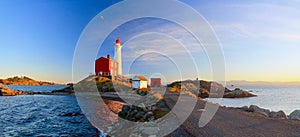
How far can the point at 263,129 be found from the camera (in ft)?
40.6

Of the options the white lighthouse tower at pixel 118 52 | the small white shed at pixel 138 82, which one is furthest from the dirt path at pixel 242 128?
the white lighthouse tower at pixel 118 52

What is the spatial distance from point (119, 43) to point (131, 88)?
17397 millimetres

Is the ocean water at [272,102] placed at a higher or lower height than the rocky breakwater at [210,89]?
lower

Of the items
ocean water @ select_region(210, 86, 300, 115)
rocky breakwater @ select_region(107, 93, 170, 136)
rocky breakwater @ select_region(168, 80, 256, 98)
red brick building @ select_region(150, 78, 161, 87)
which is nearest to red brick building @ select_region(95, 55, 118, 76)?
red brick building @ select_region(150, 78, 161, 87)

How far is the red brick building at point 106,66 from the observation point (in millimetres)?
59888

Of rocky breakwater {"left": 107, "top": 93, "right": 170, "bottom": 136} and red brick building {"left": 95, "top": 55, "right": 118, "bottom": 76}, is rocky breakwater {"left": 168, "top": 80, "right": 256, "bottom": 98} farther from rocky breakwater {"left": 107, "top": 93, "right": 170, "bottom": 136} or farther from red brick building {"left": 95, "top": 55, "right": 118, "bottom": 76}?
rocky breakwater {"left": 107, "top": 93, "right": 170, "bottom": 136}

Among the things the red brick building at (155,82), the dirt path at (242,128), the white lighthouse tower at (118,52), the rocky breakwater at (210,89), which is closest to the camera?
the dirt path at (242,128)

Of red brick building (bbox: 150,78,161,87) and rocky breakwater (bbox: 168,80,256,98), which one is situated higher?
red brick building (bbox: 150,78,161,87)

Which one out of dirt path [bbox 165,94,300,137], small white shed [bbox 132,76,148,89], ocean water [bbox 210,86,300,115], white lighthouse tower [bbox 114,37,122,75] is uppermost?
white lighthouse tower [bbox 114,37,122,75]

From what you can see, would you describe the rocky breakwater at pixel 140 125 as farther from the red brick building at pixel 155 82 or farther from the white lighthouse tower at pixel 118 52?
the white lighthouse tower at pixel 118 52

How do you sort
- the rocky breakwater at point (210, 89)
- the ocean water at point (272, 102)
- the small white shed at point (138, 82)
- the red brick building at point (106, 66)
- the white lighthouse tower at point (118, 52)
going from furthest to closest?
the rocky breakwater at point (210, 89), the white lighthouse tower at point (118, 52), the red brick building at point (106, 66), the small white shed at point (138, 82), the ocean water at point (272, 102)

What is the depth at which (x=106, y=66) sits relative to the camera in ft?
198

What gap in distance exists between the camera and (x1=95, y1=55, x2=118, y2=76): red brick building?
59.9 m

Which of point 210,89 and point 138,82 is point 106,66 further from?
point 210,89
